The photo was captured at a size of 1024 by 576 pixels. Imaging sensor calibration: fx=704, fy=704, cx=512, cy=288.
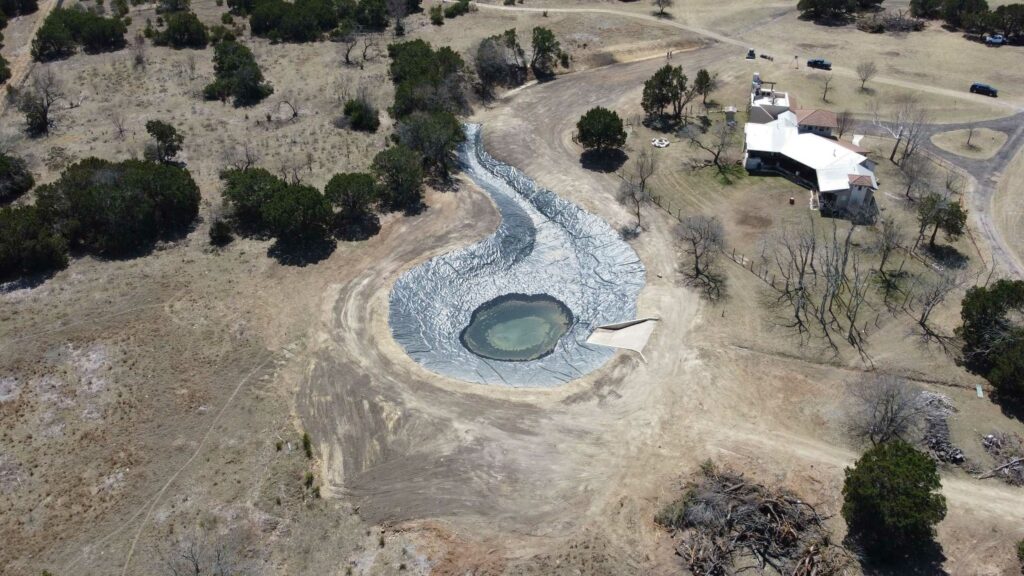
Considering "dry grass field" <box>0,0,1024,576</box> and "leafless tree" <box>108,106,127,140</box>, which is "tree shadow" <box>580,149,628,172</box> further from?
"leafless tree" <box>108,106,127,140</box>

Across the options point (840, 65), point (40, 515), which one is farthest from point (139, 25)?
point (840, 65)

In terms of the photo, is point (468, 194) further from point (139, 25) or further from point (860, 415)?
point (139, 25)

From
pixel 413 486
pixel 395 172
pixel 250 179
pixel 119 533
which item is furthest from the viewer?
pixel 395 172

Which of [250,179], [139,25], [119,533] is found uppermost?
[139,25]

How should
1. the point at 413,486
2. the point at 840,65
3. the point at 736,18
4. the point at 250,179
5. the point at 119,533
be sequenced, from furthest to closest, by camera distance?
the point at 736,18 → the point at 840,65 → the point at 250,179 → the point at 413,486 → the point at 119,533

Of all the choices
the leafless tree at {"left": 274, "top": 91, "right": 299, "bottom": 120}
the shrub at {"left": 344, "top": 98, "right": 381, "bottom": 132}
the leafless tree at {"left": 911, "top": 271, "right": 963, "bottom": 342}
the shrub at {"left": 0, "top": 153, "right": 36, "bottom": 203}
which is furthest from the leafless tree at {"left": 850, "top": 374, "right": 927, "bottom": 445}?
the shrub at {"left": 0, "top": 153, "right": 36, "bottom": 203}
